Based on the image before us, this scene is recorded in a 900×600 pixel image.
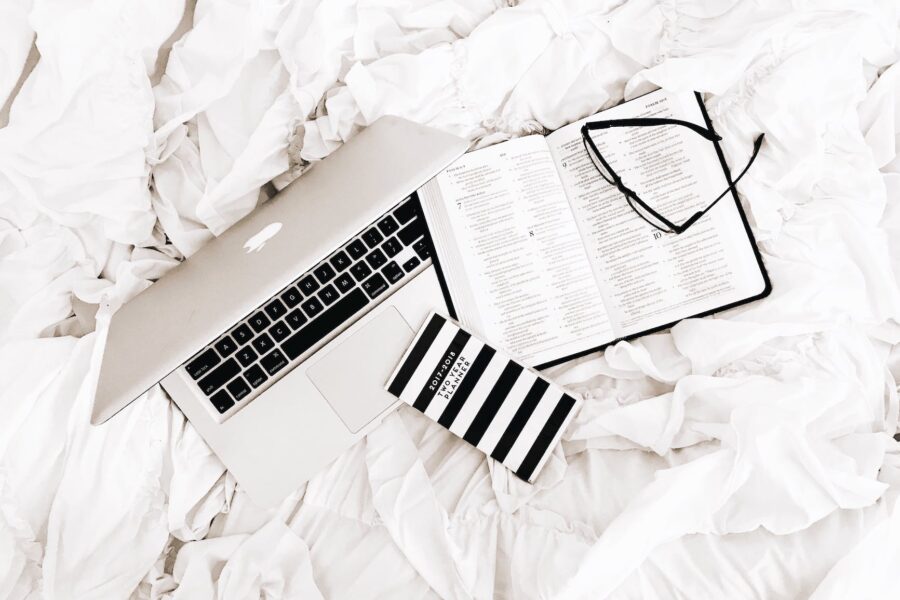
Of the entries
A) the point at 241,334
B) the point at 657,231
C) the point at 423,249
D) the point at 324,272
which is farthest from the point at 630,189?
the point at 241,334

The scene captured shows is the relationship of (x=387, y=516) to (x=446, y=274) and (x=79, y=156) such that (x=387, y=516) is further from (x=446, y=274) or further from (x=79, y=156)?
(x=79, y=156)

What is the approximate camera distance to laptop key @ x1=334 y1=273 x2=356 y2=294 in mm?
685

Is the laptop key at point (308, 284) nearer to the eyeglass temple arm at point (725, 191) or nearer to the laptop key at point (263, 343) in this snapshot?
the laptop key at point (263, 343)

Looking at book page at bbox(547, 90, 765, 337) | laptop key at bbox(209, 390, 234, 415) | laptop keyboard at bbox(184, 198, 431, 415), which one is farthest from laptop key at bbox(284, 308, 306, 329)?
book page at bbox(547, 90, 765, 337)

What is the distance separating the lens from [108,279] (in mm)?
700

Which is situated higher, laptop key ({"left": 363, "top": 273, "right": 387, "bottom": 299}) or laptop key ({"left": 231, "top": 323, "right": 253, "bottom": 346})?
laptop key ({"left": 231, "top": 323, "right": 253, "bottom": 346})

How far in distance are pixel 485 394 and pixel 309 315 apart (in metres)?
0.22

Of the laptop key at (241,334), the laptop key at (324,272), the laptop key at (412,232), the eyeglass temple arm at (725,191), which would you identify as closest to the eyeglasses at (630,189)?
the eyeglass temple arm at (725,191)

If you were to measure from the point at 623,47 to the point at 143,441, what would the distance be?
0.69 metres

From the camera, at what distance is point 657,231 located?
71cm

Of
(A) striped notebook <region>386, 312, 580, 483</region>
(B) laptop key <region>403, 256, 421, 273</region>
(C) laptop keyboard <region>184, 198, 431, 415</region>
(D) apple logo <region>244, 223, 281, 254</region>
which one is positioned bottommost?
(A) striped notebook <region>386, 312, 580, 483</region>

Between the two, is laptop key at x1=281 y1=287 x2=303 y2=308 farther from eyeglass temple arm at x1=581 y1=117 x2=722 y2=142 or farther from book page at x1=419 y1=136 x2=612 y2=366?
eyeglass temple arm at x1=581 y1=117 x2=722 y2=142

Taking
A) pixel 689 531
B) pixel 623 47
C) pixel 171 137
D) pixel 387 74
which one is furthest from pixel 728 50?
pixel 171 137

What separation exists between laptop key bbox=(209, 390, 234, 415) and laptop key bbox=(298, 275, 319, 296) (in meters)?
0.14
